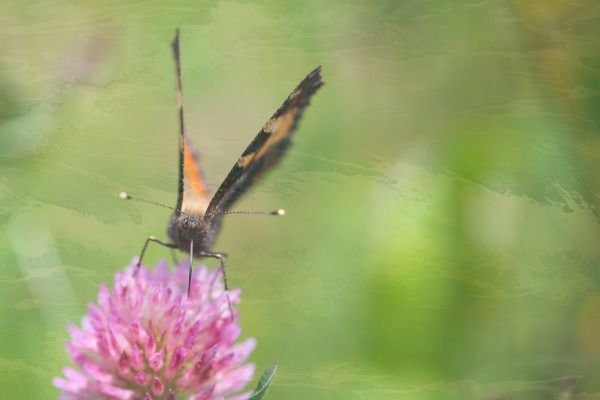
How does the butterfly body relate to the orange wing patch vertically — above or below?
below

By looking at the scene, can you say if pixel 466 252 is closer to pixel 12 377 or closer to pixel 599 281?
pixel 599 281

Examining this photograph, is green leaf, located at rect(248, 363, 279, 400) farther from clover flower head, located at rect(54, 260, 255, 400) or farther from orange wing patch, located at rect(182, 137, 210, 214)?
orange wing patch, located at rect(182, 137, 210, 214)

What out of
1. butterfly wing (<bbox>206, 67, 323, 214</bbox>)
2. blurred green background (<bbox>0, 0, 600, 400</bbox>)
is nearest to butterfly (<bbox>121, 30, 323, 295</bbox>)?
butterfly wing (<bbox>206, 67, 323, 214</bbox>)

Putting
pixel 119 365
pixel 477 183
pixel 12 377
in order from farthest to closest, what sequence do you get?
pixel 477 183, pixel 12 377, pixel 119 365

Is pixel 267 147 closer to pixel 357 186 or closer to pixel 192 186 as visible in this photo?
pixel 192 186

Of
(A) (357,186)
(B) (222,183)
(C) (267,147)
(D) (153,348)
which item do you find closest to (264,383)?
(D) (153,348)

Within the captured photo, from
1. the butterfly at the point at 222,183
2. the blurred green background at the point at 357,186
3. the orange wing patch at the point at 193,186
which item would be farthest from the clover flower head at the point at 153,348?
the blurred green background at the point at 357,186

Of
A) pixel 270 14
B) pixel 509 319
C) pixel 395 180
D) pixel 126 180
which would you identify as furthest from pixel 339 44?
→ pixel 509 319
